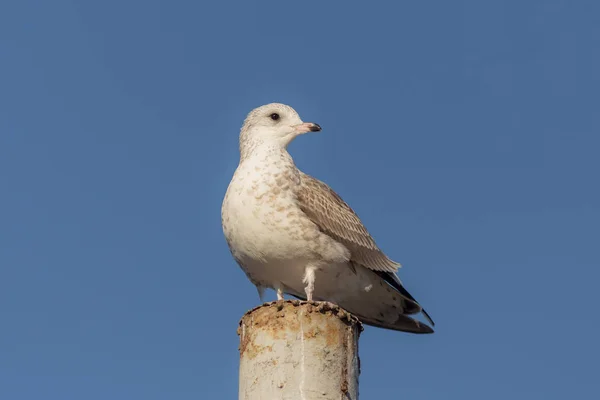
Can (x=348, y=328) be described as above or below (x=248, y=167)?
below

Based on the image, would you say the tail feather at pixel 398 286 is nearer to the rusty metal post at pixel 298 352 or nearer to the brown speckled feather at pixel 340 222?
the brown speckled feather at pixel 340 222

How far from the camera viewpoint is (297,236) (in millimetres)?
11344

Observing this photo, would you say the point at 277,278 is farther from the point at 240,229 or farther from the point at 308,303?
the point at 308,303

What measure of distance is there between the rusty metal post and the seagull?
206 centimetres

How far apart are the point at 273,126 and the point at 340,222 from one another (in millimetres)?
1550

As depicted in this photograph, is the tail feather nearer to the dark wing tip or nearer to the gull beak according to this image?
the dark wing tip

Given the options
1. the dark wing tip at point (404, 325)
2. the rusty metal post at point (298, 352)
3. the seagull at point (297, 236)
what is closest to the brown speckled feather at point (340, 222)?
the seagull at point (297, 236)

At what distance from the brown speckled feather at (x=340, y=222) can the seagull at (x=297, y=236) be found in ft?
0.04

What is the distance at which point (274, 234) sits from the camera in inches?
442

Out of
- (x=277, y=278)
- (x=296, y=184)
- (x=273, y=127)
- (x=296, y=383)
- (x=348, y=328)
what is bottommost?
(x=296, y=383)

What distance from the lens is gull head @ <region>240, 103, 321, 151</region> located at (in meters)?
12.7

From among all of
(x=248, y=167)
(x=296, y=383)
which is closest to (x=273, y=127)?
(x=248, y=167)

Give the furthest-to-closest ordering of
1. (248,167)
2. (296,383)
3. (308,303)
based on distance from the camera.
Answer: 1. (248,167)
2. (308,303)
3. (296,383)

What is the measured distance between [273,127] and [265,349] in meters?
4.59
